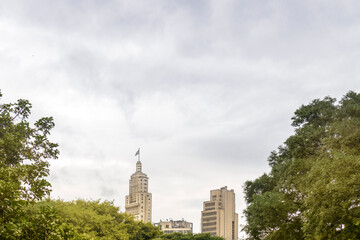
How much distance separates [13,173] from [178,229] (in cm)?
18750

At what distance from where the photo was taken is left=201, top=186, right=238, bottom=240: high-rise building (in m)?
178

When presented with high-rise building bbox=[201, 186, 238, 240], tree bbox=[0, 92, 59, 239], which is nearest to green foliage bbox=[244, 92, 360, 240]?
tree bbox=[0, 92, 59, 239]

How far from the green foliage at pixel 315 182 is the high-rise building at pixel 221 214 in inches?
5554

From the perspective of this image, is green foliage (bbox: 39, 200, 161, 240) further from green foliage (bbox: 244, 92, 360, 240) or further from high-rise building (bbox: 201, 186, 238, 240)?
high-rise building (bbox: 201, 186, 238, 240)

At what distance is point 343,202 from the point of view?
71.2ft

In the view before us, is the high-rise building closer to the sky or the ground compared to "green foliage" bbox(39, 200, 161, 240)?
closer to the sky

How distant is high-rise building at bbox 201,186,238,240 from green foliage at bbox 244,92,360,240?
5554 inches

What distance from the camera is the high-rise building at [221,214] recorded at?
178 metres

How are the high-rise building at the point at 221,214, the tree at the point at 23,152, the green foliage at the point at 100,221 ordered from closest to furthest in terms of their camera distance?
the tree at the point at 23,152
the green foliage at the point at 100,221
the high-rise building at the point at 221,214

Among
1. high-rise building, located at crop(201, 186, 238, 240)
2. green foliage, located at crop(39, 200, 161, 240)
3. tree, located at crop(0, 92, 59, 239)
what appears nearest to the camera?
tree, located at crop(0, 92, 59, 239)

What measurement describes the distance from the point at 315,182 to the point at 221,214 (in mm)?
156781

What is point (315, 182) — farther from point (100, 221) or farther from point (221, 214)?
point (221, 214)

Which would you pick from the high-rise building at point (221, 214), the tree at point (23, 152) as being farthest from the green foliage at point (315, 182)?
the high-rise building at point (221, 214)

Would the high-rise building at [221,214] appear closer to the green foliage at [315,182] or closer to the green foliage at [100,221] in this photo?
the green foliage at [100,221]
